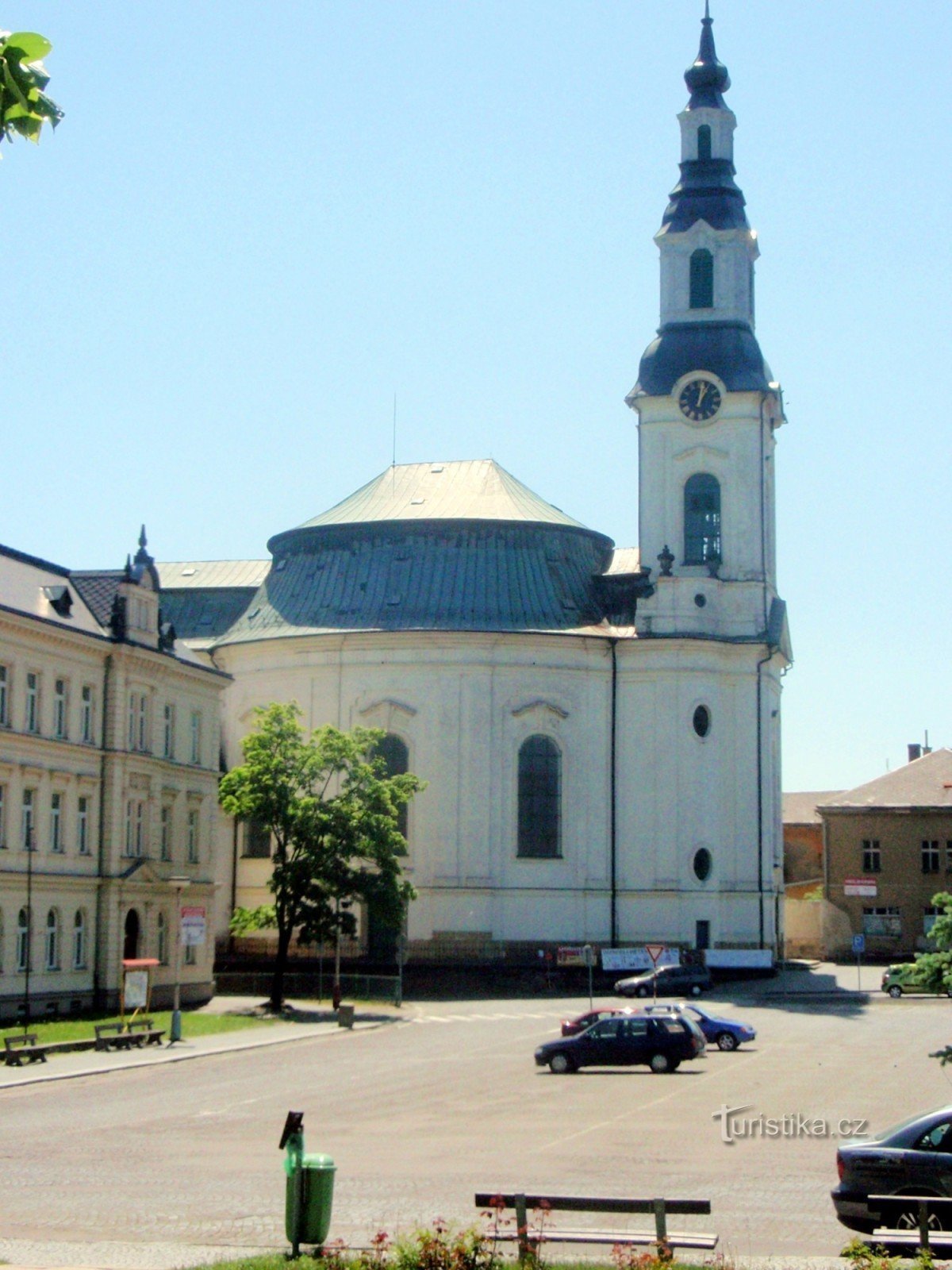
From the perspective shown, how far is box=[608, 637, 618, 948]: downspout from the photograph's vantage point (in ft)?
237

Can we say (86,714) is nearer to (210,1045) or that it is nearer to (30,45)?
(210,1045)

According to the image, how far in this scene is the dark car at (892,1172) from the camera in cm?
1648

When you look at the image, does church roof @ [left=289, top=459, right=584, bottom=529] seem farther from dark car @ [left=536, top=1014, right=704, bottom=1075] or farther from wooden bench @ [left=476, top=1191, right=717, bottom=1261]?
wooden bench @ [left=476, top=1191, right=717, bottom=1261]

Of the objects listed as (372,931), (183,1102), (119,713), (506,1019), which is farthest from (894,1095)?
(372,931)

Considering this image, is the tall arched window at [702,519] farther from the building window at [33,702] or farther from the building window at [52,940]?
the building window at [52,940]

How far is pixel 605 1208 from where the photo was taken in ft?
49.2

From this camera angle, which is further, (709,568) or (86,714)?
(709,568)

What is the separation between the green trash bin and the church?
54.7 m

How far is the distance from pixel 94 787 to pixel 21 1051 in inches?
592

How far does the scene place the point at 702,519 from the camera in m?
76.7

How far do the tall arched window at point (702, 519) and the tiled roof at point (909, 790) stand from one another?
65.3 ft

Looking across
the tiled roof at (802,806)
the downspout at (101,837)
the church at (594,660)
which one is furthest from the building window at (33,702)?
the tiled roof at (802,806)

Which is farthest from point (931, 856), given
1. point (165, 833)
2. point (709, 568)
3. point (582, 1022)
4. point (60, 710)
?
point (60, 710)

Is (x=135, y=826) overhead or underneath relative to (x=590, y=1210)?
overhead
